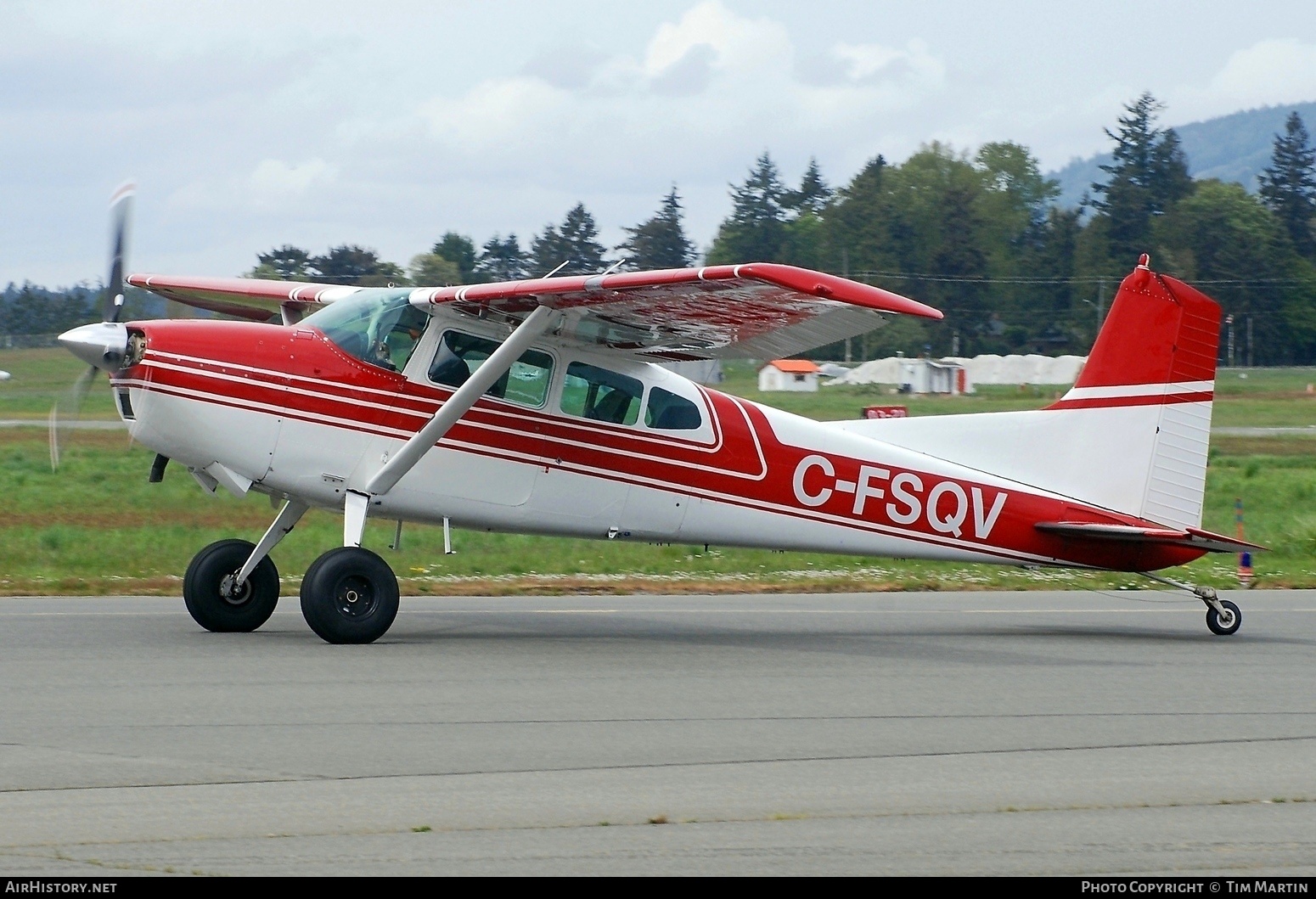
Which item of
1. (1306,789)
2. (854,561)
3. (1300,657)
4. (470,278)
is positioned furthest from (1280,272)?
(1306,789)

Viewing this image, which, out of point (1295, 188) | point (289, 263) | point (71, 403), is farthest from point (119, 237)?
point (1295, 188)

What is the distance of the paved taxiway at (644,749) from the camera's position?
543 centimetres

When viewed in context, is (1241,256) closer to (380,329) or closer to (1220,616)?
(1220,616)

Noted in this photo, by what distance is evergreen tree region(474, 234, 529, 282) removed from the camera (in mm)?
56328

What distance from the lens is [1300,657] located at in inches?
446

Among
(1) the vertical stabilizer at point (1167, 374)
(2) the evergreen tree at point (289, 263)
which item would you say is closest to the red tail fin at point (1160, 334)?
(1) the vertical stabilizer at point (1167, 374)

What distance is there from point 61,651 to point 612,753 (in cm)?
473

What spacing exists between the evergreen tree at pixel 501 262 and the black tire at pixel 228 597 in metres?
32.0

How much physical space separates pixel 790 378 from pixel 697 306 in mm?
65096

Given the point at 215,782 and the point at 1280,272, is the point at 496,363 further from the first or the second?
the point at 1280,272

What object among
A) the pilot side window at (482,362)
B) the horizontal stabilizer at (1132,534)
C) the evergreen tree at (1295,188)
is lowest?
the horizontal stabilizer at (1132,534)

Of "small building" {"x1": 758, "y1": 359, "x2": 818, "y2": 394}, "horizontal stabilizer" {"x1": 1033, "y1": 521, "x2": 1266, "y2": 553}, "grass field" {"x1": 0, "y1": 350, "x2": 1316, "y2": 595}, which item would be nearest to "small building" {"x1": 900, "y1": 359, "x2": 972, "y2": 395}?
"small building" {"x1": 758, "y1": 359, "x2": 818, "y2": 394}

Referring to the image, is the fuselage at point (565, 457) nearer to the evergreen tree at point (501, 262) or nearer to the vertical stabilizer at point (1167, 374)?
the vertical stabilizer at point (1167, 374)

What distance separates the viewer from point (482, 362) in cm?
1136
